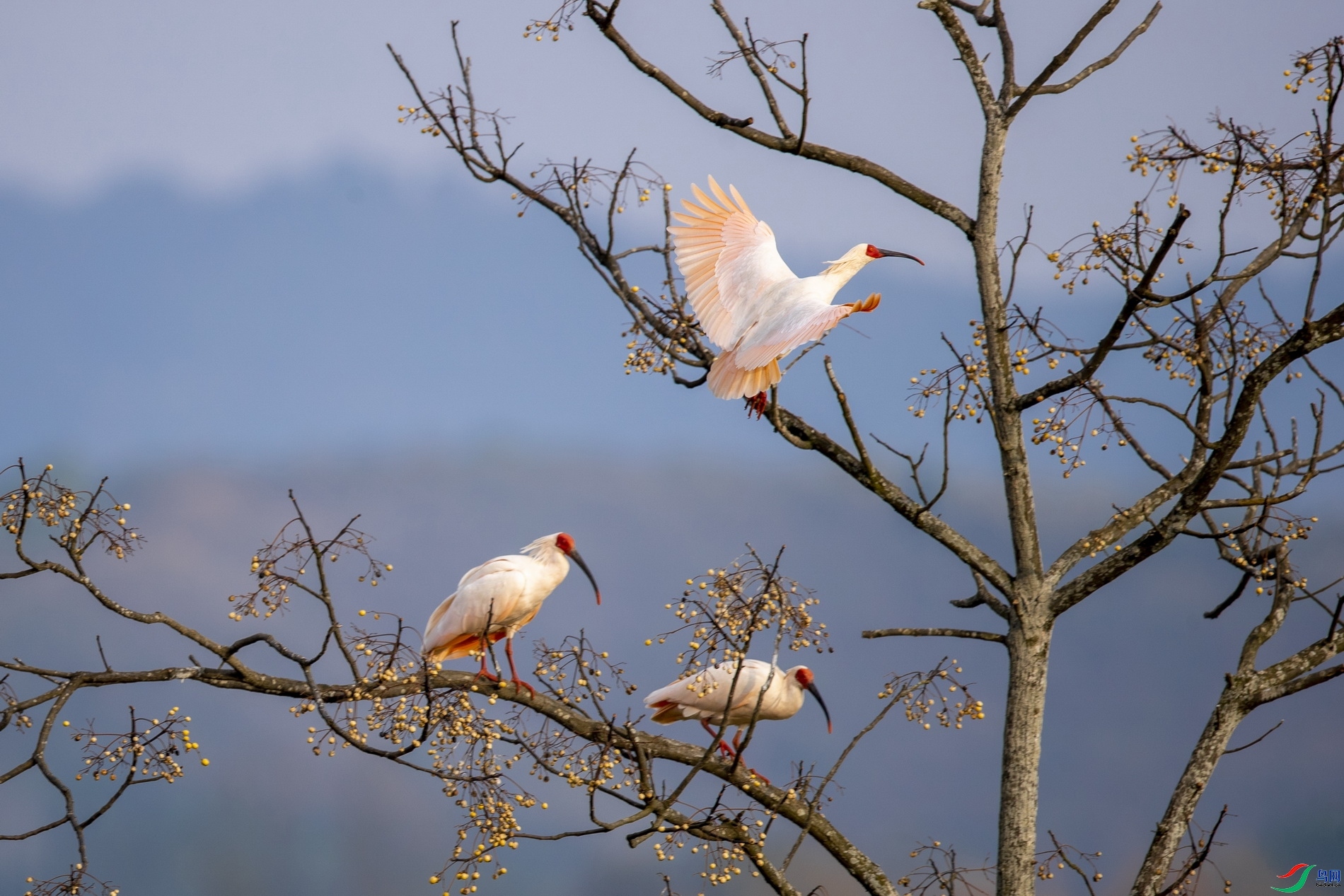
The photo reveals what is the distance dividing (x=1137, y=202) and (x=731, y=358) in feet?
6.87

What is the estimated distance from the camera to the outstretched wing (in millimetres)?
6645

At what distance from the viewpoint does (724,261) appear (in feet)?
22.9

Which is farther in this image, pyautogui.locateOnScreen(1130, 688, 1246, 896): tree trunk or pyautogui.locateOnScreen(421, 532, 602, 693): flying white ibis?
pyautogui.locateOnScreen(421, 532, 602, 693): flying white ibis

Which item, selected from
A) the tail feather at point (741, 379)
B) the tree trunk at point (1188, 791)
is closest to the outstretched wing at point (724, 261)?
the tail feather at point (741, 379)

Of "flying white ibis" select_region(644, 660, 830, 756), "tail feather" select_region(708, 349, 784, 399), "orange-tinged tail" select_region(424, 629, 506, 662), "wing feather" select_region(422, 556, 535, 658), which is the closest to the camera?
"tail feather" select_region(708, 349, 784, 399)

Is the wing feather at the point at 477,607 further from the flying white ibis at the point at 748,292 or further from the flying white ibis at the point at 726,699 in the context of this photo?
the flying white ibis at the point at 748,292

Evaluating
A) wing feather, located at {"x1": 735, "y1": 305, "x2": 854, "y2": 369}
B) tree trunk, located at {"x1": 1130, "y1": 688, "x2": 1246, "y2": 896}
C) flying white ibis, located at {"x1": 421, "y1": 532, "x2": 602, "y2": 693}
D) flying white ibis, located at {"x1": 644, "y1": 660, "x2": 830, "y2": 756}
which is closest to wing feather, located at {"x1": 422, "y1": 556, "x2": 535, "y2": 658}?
flying white ibis, located at {"x1": 421, "y1": 532, "x2": 602, "y2": 693}

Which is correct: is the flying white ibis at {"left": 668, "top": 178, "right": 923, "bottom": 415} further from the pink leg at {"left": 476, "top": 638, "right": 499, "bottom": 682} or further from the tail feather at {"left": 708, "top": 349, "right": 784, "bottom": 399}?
the pink leg at {"left": 476, "top": 638, "right": 499, "bottom": 682}

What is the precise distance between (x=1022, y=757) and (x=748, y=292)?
2754 mm

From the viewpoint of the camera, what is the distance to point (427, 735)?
510 cm

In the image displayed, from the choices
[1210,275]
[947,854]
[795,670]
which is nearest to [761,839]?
[947,854]

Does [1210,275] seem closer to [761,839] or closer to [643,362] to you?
[643,362]

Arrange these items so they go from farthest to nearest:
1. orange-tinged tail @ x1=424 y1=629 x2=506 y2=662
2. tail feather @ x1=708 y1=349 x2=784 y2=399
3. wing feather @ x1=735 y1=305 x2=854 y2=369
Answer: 1. orange-tinged tail @ x1=424 y1=629 x2=506 y2=662
2. tail feather @ x1=708 y1=349 x2=784 y2=399
3. wing feather @ x1=735 y1=305 x2=854 y2=369

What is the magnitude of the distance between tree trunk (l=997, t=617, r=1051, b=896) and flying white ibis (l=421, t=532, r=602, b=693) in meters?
2.41
